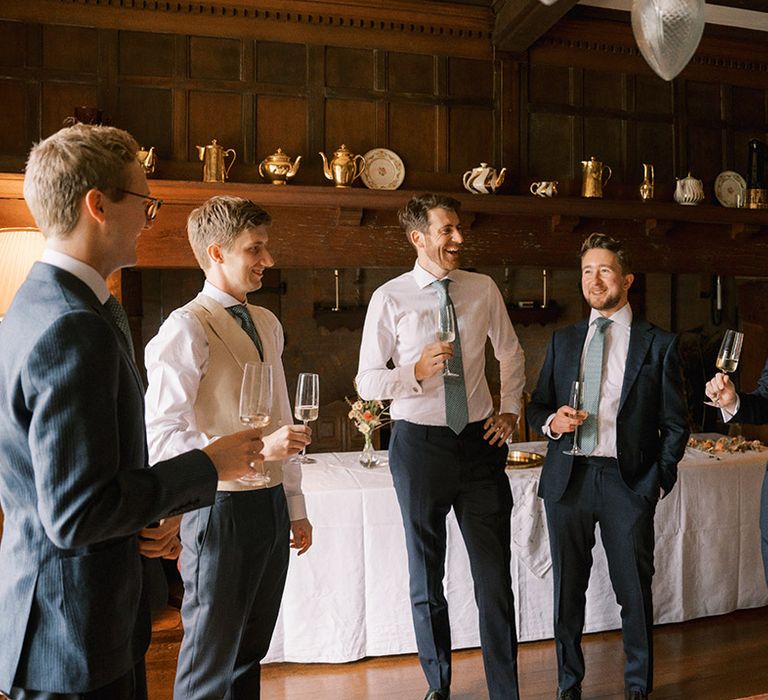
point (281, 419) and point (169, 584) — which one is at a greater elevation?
point (281, 419)

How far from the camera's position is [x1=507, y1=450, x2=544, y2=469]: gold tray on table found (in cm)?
365

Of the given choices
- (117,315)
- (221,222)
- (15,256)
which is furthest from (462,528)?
(15,256)

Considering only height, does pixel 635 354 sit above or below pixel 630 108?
below

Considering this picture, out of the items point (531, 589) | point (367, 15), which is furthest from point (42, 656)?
point (367, 15)

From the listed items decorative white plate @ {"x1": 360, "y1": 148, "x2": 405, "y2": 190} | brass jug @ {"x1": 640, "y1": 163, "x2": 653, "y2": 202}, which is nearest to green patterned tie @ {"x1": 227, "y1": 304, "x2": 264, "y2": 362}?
decorative white plate @ {"x1": 360, "y1": 148, "x2": 405, "y2": 190}

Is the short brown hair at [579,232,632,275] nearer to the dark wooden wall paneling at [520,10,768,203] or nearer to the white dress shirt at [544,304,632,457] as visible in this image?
the white dress shirt at [544,304,632,457]

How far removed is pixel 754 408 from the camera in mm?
2729

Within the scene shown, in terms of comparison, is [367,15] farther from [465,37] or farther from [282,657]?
[282,657]

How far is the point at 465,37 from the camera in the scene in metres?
4.66

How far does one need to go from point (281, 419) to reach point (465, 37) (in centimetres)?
343

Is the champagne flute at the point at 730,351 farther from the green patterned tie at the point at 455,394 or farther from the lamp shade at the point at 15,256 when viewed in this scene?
the lamp shade at the point at 15,256

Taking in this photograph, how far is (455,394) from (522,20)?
268 cm

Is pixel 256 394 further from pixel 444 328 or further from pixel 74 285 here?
pixel 444 328

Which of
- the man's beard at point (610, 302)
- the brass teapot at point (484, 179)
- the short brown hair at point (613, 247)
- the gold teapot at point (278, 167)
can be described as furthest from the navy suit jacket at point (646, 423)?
the gold teapot at point (278, 167)
